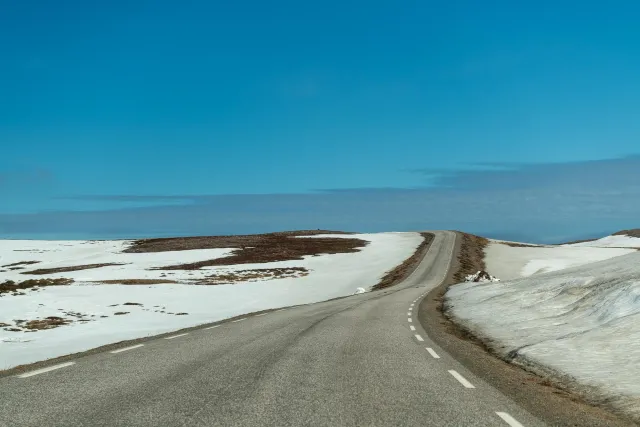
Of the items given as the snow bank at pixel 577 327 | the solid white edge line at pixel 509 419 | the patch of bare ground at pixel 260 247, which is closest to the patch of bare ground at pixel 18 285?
the patch of bare ground at pixel 260 247

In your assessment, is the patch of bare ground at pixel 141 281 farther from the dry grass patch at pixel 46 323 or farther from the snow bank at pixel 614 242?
the snow bank at pixel 614 242

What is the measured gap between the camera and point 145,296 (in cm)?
3756

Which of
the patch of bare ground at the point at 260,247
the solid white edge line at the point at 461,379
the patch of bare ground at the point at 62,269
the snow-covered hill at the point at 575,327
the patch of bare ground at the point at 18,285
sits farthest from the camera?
the patch of bare ground at the point at 260,247

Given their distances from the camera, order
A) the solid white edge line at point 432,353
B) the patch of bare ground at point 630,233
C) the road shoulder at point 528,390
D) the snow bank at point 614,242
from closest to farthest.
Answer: the road shoulder at point 528,390 → the solid white edge line at point 432,353 → the snow bank at point 614,242 → the patch of bare ground at point 630,233

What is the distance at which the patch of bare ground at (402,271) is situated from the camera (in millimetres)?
57419

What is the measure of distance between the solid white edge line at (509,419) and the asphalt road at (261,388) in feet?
0.08

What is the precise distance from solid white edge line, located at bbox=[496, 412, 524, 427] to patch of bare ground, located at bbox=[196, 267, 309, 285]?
47.4m

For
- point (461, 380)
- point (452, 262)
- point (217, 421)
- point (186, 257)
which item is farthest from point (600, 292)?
point (186, 257)

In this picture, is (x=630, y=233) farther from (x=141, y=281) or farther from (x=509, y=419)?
(x=509, y=419)

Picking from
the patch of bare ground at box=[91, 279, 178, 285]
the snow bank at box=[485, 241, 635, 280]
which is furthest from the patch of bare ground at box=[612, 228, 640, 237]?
the patch of bare ground at box=[91, 279, 178, 285]

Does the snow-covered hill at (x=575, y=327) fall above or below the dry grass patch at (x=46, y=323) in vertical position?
above

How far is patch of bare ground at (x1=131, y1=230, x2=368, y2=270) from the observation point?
257 ft

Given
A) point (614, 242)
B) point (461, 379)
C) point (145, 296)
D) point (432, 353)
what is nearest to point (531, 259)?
point (145, 296)

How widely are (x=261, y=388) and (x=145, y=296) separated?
30.6m
